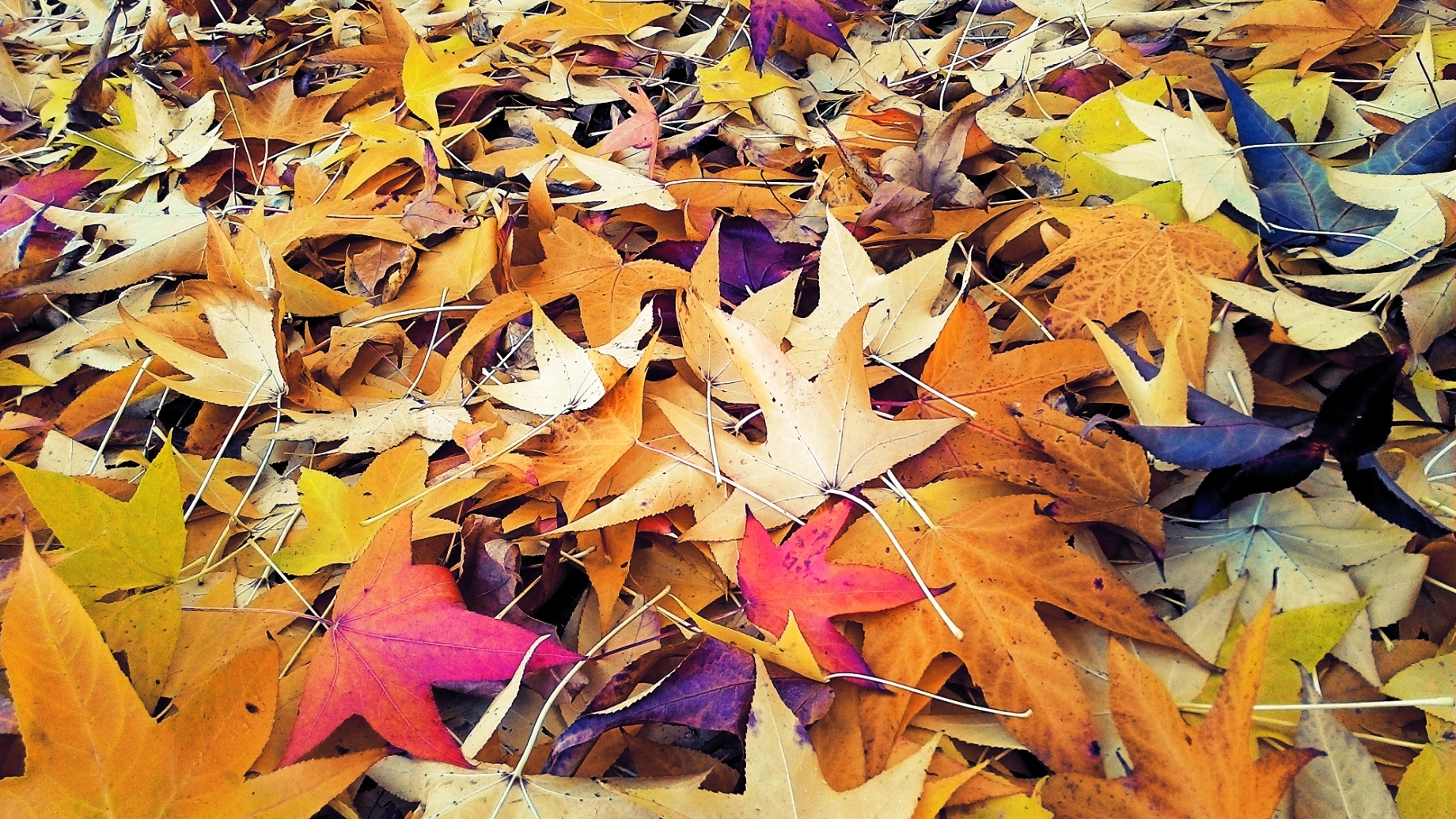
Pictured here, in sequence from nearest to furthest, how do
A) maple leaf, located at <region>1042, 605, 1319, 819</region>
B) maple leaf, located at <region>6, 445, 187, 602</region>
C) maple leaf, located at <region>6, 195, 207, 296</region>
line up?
maple leaf, located at <region>1042, 605, 1319, 819</region>
maple leaf, located at <region>6, 445, 187, 602</region>
maple leaf, located at <region>6, 195, 207, 296</region>

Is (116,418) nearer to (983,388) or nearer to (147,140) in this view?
→ (147,140)

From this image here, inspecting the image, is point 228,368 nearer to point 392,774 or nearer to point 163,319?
point 163,319

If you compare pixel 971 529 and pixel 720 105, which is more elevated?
pixel 720 105

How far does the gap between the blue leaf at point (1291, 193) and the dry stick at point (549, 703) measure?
1.96 feet

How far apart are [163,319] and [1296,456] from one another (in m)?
0.95

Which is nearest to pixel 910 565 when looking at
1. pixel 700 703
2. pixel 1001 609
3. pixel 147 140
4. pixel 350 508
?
pixel 1001 609

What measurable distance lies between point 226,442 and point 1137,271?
79 cm

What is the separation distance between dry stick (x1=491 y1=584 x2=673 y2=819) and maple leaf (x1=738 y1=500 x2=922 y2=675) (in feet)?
0.26

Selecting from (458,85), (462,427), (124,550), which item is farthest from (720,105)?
(124,550)

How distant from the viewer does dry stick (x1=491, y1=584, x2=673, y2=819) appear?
0.47 metres

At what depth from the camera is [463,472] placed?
0.63 meters

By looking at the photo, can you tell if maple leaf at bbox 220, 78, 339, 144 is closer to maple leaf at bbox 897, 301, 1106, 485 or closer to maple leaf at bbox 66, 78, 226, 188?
A: maple leaf at bbox 66, 78, 226, 188

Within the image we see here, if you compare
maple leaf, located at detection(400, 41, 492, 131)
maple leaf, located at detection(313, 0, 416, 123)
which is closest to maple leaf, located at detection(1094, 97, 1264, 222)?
maple leaf, located at detection(400, 41, 492, 131)

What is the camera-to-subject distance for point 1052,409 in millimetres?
556
